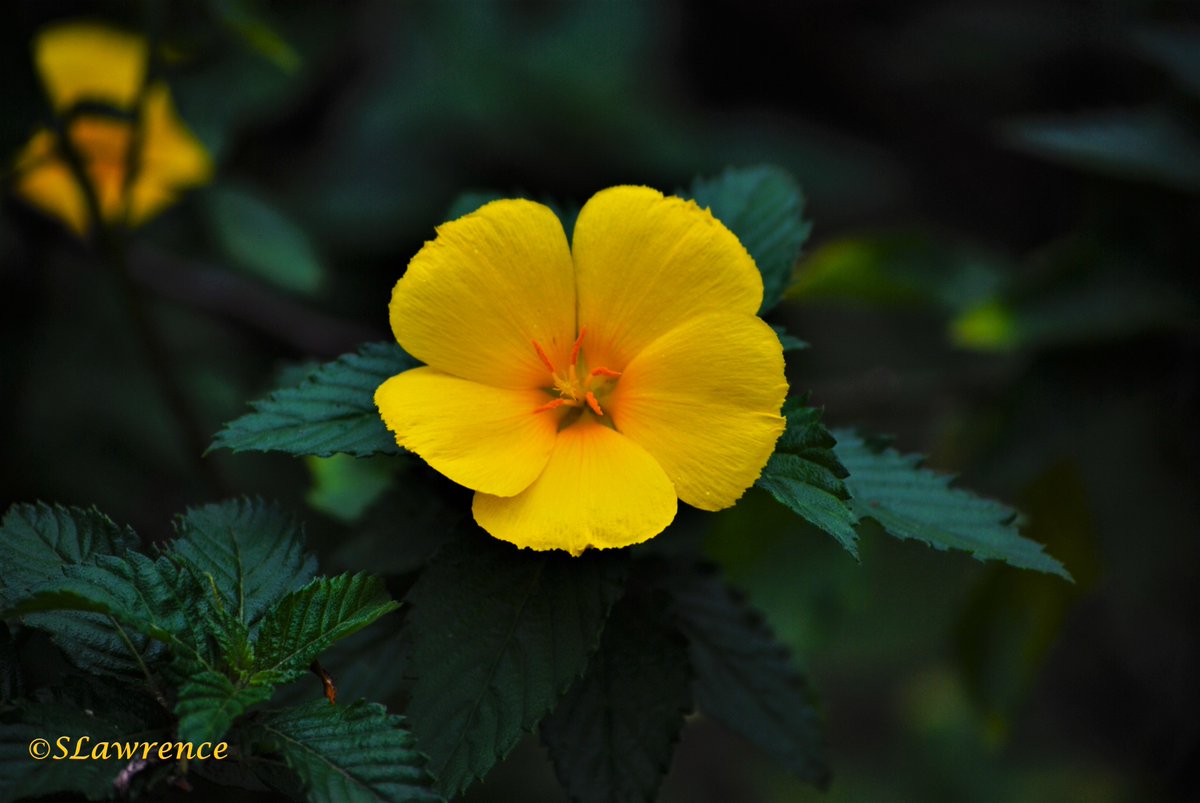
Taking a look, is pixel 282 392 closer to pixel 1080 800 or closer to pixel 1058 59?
pixel 1080 800

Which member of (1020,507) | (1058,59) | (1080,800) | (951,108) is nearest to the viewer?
(1020,507)

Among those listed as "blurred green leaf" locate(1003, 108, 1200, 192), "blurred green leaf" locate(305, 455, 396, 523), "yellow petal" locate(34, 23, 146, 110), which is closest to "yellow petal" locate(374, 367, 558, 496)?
"blurred green leaf" locate(305, 455, 396, 523)

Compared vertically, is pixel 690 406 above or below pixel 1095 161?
below

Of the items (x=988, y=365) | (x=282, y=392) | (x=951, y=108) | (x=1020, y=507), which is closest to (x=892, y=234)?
(x=988, y=365)

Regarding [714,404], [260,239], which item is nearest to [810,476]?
[714,404]

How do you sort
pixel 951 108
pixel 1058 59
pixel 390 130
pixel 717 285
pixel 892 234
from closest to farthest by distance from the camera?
pixel 717 285
pixel 892 234
pixel 390 130
pixel 1058 59
pixel 951 108

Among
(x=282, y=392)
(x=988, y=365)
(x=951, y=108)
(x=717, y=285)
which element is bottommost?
(x=282, y=392)
